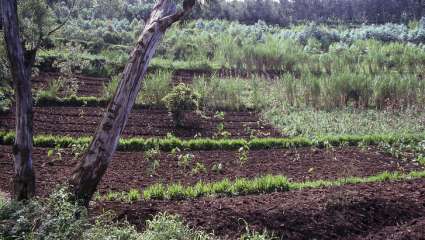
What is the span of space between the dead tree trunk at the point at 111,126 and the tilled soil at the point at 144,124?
3.83m

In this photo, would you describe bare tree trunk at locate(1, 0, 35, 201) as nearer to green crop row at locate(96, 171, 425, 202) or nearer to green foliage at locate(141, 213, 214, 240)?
green crop row at locate(96, 171, 425, 202)

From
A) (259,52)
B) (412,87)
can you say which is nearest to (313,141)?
(412,87)

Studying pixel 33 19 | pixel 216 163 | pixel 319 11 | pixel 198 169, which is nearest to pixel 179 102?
pixel 216 163

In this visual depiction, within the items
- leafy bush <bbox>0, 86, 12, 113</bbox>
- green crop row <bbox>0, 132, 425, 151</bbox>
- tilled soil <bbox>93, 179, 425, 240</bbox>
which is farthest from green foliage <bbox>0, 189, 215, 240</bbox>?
leafy bush <bbox>0, 86, 12, 113</bbox>

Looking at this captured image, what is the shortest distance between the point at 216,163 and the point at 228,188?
4.85 ft

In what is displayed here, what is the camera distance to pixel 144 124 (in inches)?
389

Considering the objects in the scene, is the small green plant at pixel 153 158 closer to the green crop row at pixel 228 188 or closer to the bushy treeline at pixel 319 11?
the green crop row at pixel 228 188

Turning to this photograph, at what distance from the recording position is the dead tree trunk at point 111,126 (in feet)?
17.0

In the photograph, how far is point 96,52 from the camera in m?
16.4

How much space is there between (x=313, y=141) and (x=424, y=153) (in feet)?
6.65

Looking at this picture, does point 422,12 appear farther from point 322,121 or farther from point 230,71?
point 322,121

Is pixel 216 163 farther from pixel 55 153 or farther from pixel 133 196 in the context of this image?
pixel 55 153

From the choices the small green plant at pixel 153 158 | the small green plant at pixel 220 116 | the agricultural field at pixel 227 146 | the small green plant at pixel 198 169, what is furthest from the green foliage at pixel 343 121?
the small green plant at pixel 153 158

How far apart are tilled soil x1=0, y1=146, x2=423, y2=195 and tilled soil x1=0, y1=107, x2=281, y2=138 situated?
1065 mm
